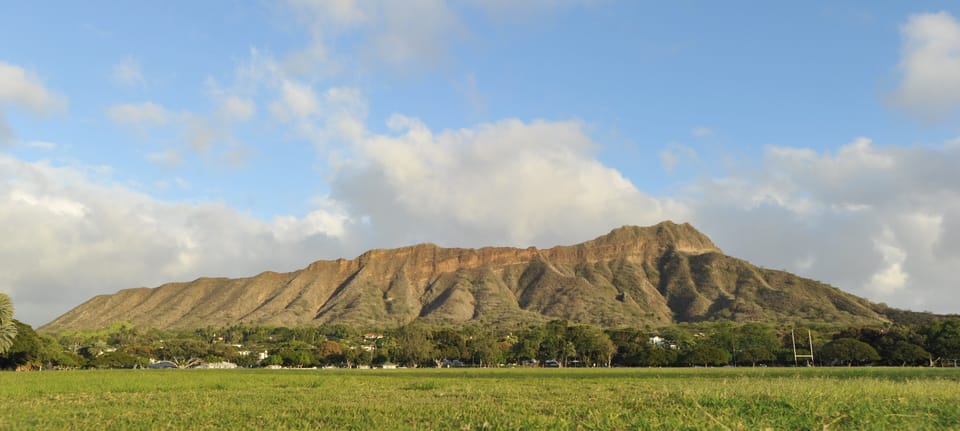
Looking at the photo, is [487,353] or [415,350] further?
[415,350]

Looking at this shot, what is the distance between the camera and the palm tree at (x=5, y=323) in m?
72.9

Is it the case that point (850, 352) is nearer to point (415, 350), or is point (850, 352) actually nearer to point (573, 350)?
point (573, 350)

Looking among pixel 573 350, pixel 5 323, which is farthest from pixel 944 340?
pixel 5 323

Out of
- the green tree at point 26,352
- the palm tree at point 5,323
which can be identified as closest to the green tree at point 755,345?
the palm tree at point 5,323

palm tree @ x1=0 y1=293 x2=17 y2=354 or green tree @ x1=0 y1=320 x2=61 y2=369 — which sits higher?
palm tree @ x1=0 y1=293 x2=17 y2=354

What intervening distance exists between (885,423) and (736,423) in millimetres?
2889

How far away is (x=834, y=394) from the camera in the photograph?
15258 millimetres

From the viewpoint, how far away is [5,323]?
7519cm

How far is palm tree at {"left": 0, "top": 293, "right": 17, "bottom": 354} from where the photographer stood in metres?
72.9

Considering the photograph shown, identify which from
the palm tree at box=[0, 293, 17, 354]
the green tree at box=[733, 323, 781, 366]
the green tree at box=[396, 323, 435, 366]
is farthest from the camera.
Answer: the green tree at box=[396, 323, 435, 366]

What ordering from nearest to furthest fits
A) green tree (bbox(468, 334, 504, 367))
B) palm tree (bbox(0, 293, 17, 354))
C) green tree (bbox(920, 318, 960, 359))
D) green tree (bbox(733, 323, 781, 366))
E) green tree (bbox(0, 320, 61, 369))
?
palm tree (bbox(0, 293, 17, 354)), green tree (bbox(0, 320, 61, 369)), green tree (bbox(920, 318, 960, 359)), green tree (bbox(733, 323, 781, 366)), green tree (bbox(468, 334, 504, 367))

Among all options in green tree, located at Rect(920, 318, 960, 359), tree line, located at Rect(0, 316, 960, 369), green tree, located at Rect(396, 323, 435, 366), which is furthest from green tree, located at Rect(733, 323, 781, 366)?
green tree, located at Rect(396, 323, 435, 366)

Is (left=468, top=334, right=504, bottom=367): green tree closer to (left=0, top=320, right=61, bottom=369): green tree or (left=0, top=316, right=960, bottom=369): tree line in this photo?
(left=0, top=316, right=960, bottom=369): tree line

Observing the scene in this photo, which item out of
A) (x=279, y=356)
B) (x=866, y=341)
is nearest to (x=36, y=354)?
(x=279, y=356)
